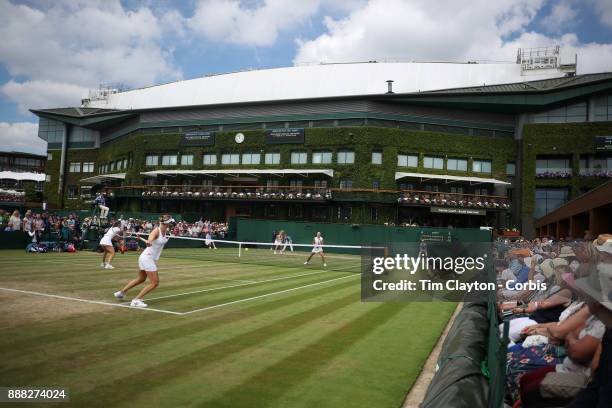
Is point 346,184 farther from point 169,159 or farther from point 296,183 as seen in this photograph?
point 169,159

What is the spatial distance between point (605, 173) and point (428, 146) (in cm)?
1826

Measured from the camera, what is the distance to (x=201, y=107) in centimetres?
6050

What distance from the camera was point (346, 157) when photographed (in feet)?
172

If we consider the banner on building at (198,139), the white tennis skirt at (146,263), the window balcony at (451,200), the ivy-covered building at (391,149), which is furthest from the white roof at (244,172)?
the white tennis skirt at (146,263)

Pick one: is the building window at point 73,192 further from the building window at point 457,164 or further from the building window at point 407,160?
the building window at point 457,164

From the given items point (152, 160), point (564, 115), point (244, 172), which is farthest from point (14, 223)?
point (564, 115)

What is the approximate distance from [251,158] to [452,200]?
24215mm

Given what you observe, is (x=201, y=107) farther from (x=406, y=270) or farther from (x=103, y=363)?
(x=103, y=363)

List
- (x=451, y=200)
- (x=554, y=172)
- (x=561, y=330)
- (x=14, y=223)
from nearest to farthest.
→ (x=561, y=330) → (x=14, y=223) → (x=451, y=200) → (x=554, y=172)

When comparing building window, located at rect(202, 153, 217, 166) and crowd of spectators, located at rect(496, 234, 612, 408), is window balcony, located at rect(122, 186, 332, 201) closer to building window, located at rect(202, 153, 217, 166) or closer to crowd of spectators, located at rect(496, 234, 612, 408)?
building window, located at rect(202, 153, 217, 166)

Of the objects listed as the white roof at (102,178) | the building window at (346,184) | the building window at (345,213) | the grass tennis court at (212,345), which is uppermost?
the white roof at (102,178)

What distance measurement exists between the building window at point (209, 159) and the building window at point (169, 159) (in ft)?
14.6

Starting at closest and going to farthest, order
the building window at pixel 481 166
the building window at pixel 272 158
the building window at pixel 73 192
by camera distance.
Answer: the building window at pixel 481 166 → the building window at pixel 272 158 → the building window at pixel 73 192

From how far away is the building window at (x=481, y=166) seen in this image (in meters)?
52.9
